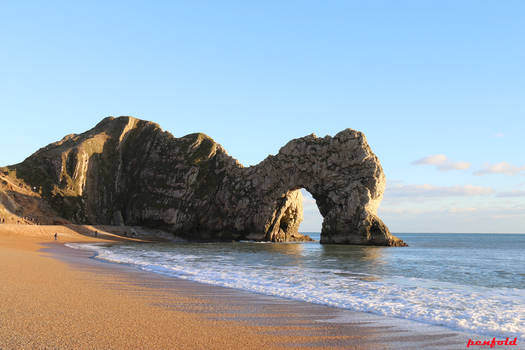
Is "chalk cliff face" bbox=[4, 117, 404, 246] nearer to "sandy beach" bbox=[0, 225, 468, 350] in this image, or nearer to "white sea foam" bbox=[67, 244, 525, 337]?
"white sea foam" bbox=[67, 244, 525, 337]

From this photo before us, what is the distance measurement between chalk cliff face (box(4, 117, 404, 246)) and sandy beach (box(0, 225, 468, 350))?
57480 mm

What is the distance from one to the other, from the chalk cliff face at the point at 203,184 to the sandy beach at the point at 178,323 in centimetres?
5748

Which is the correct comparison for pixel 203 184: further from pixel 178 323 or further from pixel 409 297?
pixel 178 323

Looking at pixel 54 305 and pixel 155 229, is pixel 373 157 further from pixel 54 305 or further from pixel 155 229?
pixel 54 305

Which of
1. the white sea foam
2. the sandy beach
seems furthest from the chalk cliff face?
the sandy beach

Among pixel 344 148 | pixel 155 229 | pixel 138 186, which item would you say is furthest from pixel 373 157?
pixel 138 186

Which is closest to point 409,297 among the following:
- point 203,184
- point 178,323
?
point 178,323

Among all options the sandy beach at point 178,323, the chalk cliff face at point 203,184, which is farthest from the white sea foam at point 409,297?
the chalk cliff face at point 203,184

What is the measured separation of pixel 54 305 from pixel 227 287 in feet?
21.4

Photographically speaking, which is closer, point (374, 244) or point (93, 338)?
point (93, 338)

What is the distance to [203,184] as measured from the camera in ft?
275

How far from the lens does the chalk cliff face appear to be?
69188 mm

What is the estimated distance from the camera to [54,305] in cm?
891

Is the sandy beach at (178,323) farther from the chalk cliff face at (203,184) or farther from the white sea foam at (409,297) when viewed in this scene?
the chalk cliff face at (203,184)
